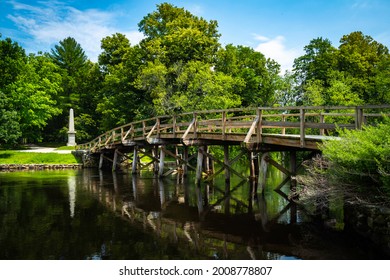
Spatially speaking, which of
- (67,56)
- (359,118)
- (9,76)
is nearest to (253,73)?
(9,76)

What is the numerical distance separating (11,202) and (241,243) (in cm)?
1036

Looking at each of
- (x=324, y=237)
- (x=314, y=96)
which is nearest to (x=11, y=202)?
(x=324, y=237)

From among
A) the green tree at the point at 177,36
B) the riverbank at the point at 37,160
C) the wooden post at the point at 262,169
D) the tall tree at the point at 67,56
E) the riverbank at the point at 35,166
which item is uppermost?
the tall tree at the point at 67,56

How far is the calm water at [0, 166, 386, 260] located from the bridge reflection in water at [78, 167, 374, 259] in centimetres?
2

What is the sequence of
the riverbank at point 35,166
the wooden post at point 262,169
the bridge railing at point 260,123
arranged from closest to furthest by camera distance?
the bridge railing at point 260,123 → the wooden post at point 262,169 → the riverbank at point 35,166

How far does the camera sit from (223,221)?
1125 centimetres

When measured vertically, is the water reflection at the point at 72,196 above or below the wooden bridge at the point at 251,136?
below

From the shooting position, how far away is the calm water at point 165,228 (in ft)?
26.6

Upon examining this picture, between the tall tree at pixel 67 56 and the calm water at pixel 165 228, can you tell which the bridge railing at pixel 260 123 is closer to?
the calm water at pixel 165 228

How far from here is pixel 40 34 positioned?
91.2 feet

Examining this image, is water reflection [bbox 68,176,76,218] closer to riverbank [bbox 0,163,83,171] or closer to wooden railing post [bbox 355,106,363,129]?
wooden railing post [bbox 355,106,363,129]

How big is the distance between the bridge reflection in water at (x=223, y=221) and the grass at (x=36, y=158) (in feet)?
58.9

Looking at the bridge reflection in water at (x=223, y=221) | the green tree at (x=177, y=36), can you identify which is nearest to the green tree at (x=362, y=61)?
the green tree at (x=177, y=36)

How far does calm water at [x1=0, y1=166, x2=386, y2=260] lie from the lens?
8094 mm
